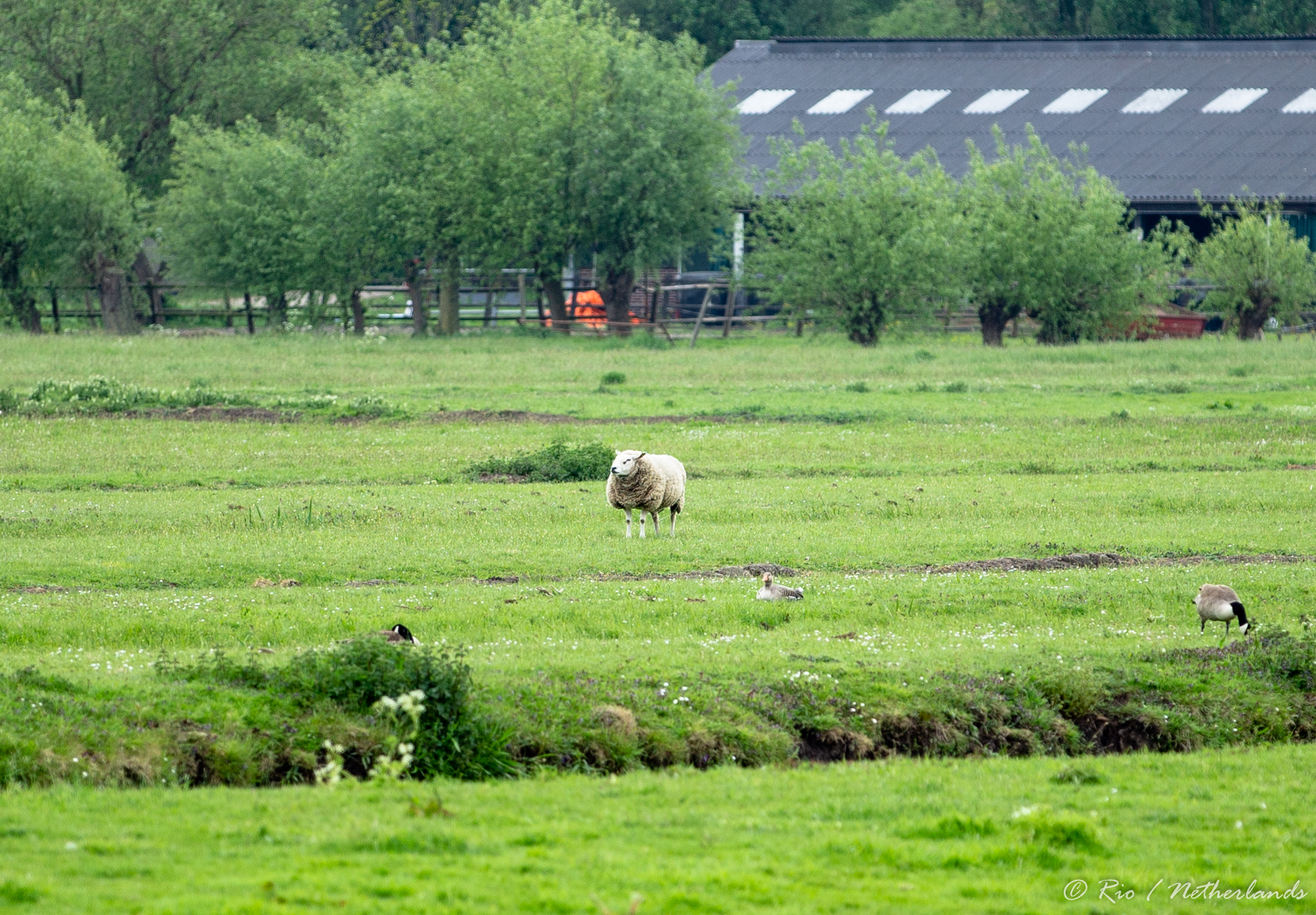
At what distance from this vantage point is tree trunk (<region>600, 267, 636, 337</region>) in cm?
6031

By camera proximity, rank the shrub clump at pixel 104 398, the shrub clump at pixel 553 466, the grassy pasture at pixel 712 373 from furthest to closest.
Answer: the grassy pasture at pixel 712 373 < the shrub clump at pixel 104 398 < the shrub clump at pixel 553 466

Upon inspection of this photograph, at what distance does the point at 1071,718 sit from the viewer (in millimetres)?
14039

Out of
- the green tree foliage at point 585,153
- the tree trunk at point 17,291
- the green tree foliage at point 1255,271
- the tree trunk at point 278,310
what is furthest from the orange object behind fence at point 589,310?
the green tree foliage at point 1255,271

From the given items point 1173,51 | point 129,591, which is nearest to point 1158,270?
point 1173,51

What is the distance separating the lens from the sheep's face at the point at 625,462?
2027cm

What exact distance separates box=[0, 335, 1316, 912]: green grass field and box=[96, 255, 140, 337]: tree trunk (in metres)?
30.3

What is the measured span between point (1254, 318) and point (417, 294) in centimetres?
3297

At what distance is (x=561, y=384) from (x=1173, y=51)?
46978 mm

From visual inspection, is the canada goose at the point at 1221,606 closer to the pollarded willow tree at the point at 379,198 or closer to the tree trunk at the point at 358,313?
the pollarded willow tree at the point at 379,198

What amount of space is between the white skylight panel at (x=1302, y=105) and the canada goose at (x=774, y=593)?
59.2 metres

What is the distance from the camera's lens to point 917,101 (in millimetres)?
70562

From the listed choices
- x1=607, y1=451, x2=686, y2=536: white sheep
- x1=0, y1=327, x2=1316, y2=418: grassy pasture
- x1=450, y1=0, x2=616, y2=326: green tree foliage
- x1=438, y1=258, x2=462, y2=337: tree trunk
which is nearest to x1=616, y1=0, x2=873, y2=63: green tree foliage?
x1=450, y1=0, x2=616, y2=326: green tree foliage

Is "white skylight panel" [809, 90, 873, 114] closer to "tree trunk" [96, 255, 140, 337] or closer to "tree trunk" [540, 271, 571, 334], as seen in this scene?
"tree trunk" [540, 271, 571, 334]

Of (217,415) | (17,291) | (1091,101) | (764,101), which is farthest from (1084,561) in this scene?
(764,101)
